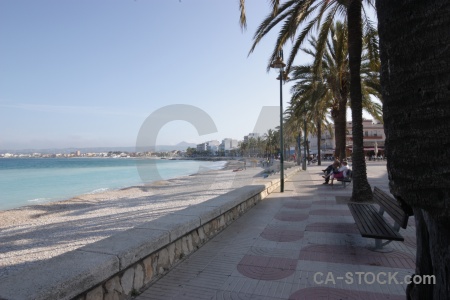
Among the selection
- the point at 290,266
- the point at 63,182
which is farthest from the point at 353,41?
the point at 63,182

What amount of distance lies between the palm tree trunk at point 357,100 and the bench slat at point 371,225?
9.68ft

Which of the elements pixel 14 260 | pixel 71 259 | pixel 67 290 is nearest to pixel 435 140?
pixel 67 290

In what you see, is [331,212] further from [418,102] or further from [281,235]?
[418,102]

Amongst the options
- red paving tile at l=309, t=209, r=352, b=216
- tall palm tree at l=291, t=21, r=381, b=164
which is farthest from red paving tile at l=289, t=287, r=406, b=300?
tall palm tree at l=291, t=21, r=381, b=164

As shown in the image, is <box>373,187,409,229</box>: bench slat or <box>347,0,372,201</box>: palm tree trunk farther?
<box>347,0,372,201</box>: palm tree trunk

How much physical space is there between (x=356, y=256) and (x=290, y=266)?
1065mm

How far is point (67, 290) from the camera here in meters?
2.27

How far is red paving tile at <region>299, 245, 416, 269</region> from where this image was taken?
13.2 ft

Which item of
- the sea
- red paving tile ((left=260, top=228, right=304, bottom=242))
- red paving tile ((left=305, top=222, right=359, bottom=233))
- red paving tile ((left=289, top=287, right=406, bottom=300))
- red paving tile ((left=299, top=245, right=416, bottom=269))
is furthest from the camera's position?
the sea

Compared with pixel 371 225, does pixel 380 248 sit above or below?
below

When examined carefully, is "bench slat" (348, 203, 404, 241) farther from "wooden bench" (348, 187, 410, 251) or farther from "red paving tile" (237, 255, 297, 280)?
"red paving tile" (237, 255, 297, 280)

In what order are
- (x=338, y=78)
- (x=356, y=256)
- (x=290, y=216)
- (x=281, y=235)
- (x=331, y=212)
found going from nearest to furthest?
(x=356, y=256)
(x=281, y=235)
(x=290, y=216)
(x=331, y=212)
(x=338, y=78)

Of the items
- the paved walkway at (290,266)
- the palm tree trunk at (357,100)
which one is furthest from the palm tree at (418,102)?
A: the palm tree trunk at (357,100)

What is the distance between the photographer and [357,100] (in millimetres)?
8508
